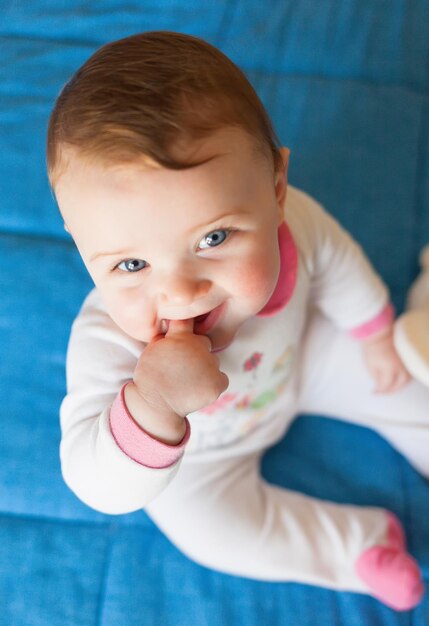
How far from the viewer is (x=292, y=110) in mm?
1060

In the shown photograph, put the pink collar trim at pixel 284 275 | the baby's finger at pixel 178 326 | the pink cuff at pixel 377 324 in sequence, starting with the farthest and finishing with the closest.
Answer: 1. the pink cuff at pixel 377 324
2. the pink collar trim at pixel 284 275
3. the baby's finger at pixel 178 326

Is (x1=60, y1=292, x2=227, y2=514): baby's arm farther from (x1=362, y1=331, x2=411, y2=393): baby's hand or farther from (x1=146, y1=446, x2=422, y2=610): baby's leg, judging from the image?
(x1=362, y1=331, x2=411, y2=393): baby's hand

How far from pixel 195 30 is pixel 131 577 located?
2.91ft

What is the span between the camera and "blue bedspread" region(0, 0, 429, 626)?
790 millimetres

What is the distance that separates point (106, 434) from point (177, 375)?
0.09m

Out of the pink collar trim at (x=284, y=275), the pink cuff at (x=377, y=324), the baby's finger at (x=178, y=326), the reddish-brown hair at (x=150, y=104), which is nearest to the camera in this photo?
the reddish-brown hair at (x=150, y=104)

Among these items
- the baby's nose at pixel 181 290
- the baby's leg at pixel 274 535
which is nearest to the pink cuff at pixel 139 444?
the baby's nose at pixel 181 290

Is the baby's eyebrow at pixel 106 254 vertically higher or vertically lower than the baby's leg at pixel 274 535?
higher

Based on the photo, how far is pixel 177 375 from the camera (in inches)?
22.5

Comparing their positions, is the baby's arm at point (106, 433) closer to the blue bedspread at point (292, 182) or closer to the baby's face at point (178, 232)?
the baby's face at point (178, 232)

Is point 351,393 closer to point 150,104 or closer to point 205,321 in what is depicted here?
point 205,321

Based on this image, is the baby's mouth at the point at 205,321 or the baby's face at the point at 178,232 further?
the baby's mouth at the point at 205,321

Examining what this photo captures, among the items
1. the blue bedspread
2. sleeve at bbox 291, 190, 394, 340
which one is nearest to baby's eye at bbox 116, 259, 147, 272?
sleeve at bbox 291, 190, 394, 340

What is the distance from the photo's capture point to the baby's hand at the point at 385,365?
854mm
